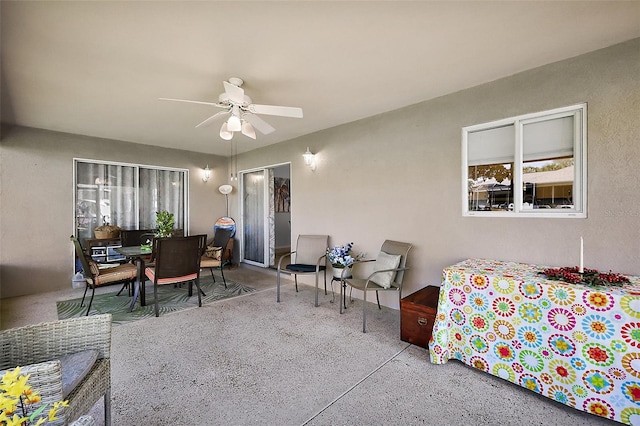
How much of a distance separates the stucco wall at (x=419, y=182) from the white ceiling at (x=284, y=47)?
26 centimetres

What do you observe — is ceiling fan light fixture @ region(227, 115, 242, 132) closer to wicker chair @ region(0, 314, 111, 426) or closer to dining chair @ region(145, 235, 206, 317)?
dining chair @ region(145, 235, 206, 317)

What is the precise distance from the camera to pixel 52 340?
144cm

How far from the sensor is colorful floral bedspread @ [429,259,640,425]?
5.48 feet

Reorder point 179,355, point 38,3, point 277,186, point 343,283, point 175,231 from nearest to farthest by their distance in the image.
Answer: point 38,3, point 179,355, point 343,283, point 175,231, point 277,186

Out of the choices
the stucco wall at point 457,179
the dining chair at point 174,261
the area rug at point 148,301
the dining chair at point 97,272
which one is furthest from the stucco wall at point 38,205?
the stucco wall at point 457,179

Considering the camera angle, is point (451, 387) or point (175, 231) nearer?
point (451, 387)

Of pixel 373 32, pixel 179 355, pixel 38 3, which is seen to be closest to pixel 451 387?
pixel 179 355

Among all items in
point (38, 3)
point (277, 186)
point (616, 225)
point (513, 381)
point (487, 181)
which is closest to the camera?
point (38, 3)

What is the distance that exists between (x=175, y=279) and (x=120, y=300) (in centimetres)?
120

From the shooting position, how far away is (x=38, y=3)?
1748mm

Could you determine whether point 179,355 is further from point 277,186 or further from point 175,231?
point 277,186

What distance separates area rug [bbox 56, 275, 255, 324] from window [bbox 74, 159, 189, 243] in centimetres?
129

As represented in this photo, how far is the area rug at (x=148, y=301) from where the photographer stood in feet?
11.4

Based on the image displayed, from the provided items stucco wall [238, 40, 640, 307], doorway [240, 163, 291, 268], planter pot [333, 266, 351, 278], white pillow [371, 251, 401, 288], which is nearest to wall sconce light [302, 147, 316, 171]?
stucco wall [238, 40, 640, 307]
